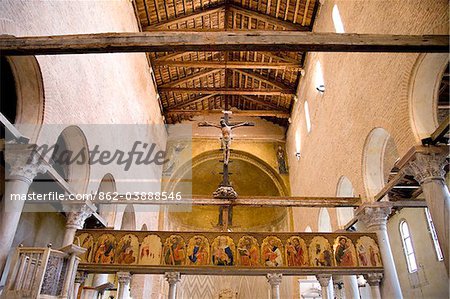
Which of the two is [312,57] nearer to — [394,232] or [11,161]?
[394,232]

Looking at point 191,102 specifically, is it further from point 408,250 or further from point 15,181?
point 15,181

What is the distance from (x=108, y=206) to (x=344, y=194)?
26.1ft

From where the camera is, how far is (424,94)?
23.5ft

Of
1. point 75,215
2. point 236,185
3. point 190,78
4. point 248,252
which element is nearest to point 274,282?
point 248,252

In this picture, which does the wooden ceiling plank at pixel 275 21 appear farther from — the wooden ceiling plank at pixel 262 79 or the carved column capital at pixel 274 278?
the carved column capital at pixel 274 278

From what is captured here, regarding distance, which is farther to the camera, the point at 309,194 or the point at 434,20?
the point at 309,194

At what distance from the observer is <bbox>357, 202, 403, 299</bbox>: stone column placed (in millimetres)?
8578

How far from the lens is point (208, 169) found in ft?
72.9

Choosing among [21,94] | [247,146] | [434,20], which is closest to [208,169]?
[247,146]

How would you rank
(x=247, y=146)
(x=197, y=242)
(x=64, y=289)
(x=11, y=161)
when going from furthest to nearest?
(x=247, y=146) → (x=197, y=242) → (x=11, y=161) → (x=64, y=289)

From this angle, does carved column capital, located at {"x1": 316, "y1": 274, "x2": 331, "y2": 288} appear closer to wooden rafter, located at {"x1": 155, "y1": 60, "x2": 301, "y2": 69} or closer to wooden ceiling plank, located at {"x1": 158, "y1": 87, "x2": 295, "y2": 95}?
wooden rafter, located at {"x1": 155, "y1": 60, "x2": 301, "y2": 69}

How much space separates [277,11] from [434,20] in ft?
30.6

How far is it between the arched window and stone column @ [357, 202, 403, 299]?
22.4 ft

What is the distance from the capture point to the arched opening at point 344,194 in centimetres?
1184
